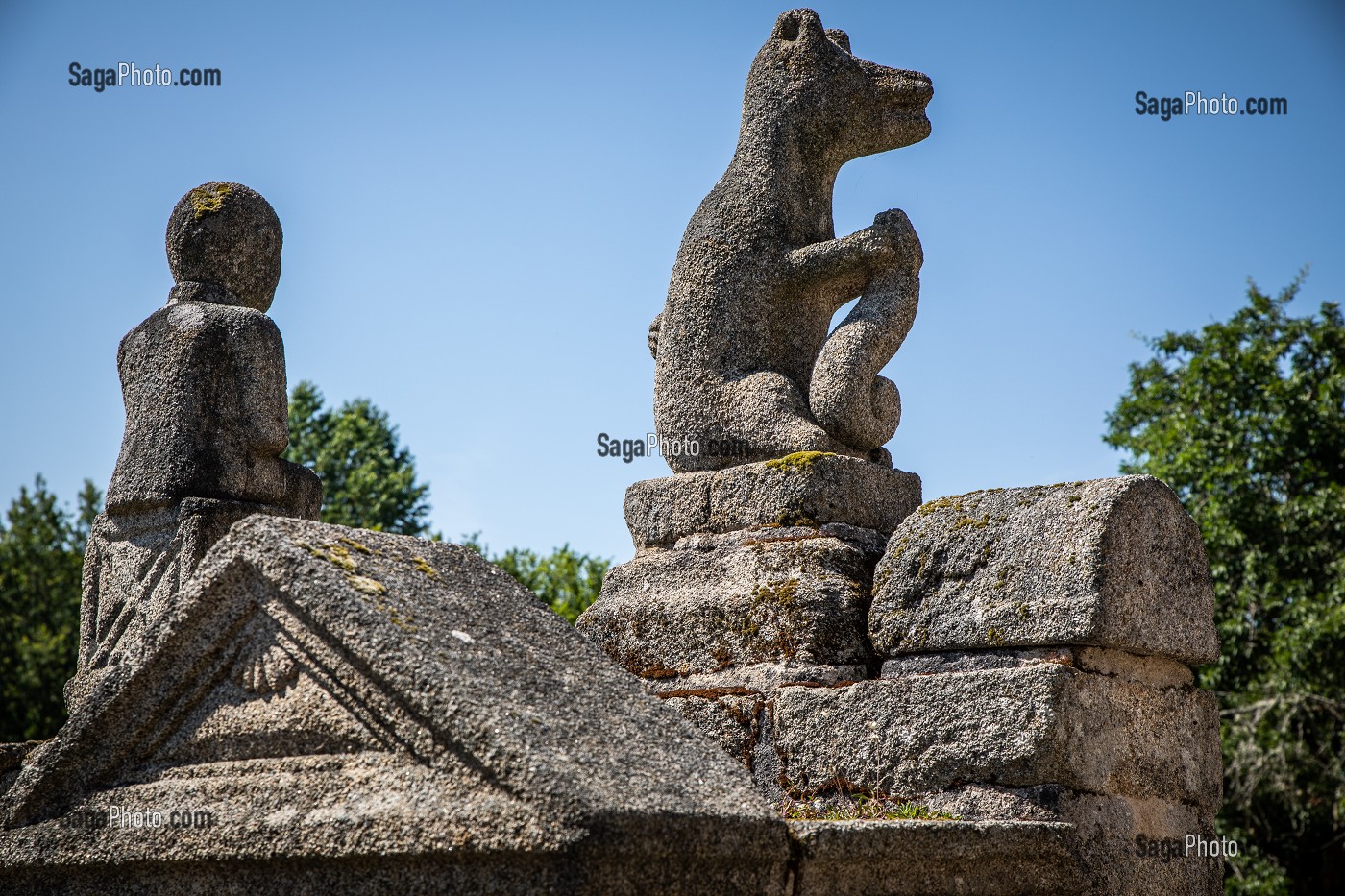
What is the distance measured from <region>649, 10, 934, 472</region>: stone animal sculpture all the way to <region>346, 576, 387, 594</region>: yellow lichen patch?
2.20 metres

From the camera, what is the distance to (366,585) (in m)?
3.76

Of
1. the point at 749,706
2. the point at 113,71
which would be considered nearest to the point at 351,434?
the point at 113,71

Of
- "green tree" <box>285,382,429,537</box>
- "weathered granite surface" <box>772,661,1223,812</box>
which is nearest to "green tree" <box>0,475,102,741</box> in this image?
"green tree" <box>285,382,429,537</box>

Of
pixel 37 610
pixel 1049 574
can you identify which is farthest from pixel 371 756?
pixel 37 610

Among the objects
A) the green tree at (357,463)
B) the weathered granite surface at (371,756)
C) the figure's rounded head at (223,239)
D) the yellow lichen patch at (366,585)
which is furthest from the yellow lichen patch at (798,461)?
the green tree at (357,463)

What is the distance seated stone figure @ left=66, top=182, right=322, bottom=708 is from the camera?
18.8ft

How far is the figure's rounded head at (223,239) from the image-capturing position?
20.5 ft

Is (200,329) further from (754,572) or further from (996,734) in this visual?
(996,734)

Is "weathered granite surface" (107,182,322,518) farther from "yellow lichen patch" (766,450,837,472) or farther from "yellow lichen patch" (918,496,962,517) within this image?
"yellow lichen patch" (918,496,962,517)

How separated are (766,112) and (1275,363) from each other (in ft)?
48.8

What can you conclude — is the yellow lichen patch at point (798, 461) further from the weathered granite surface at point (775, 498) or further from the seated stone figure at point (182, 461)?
the seated stone figure at point (182, 461)

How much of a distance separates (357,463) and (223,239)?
81.5ft

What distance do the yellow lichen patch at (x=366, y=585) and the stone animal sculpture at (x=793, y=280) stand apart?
7.22 feet

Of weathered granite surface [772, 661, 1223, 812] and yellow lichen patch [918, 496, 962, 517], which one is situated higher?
yellow lichen patch [918, 496, 962, 517]
